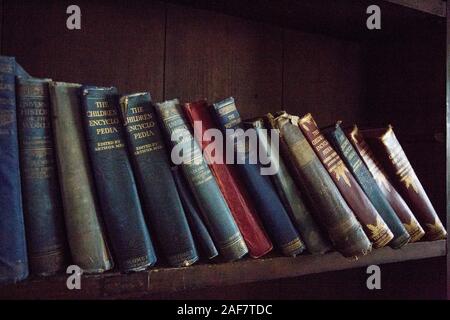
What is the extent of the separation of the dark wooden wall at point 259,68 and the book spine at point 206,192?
0.33 meters

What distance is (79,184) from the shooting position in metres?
0.52

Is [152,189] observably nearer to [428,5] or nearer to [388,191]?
[388,191]

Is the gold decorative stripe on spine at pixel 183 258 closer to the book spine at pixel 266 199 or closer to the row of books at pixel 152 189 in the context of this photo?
the row of books at pixel 152 189

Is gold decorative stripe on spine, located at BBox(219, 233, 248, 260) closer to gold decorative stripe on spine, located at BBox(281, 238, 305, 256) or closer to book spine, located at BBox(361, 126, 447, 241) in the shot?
gold decorative stripe on spine, located at BBox(281, 238, 305, 256)

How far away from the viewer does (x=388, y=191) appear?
744mm

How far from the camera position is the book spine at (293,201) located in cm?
64

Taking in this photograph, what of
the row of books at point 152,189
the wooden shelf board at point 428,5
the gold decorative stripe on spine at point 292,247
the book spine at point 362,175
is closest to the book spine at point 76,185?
the row of books at point 152,189

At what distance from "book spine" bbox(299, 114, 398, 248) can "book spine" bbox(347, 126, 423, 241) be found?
0.06 metres

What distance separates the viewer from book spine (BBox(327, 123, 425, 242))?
27.8 inches

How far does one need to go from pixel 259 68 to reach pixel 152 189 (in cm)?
58

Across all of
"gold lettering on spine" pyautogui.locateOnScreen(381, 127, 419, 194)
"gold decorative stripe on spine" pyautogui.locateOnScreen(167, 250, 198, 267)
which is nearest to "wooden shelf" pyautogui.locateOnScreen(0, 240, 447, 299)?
"gold decorative stripe on spine" pyautogui.locateOnScreen(167, 250, 198, 267)
